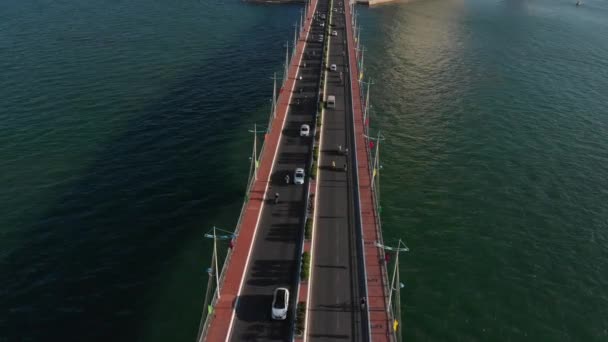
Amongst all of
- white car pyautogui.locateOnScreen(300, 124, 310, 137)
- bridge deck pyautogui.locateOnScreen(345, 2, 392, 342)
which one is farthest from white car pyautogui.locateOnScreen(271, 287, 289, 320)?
white car pyautogui.locateOnScreen(300, 124, 310, 137)

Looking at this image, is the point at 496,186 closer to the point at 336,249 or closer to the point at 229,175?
the point at 336,249

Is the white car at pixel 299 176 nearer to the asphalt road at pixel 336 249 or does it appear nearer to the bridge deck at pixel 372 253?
the asphalt road at pixel 336 249

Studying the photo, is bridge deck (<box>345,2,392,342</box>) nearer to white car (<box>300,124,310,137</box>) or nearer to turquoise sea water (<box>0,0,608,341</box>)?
turquoise sea water (<box>0,0,608,341</box>)

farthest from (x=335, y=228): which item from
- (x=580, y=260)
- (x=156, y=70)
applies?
(x=156, y=70)

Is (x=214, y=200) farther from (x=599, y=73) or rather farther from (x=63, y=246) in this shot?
(x=599, y=73)

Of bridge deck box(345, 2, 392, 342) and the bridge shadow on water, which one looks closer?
bridge deck box(345, 2, 392, 342)

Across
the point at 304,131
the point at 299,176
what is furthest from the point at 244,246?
the point at 304,131

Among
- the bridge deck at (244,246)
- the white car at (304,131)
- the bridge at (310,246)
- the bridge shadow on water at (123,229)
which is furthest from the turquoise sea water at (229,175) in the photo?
the white car at (304,131)
